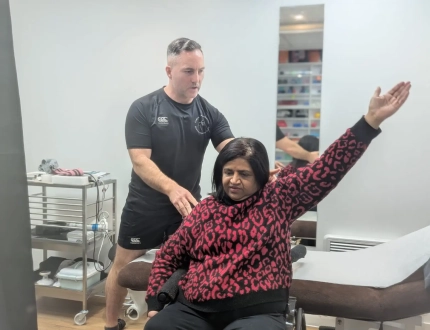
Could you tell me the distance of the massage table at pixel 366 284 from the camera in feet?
4.83

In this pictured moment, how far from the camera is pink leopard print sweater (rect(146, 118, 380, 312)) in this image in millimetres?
1281

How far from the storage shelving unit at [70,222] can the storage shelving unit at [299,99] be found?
44.9 inches

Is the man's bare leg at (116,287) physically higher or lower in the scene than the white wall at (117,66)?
lower

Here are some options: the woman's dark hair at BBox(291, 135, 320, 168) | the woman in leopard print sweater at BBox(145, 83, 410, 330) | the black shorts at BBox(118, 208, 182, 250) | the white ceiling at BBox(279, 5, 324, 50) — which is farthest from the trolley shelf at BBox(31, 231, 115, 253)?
the white ceiling at BBox(279, 5, 324, 50)

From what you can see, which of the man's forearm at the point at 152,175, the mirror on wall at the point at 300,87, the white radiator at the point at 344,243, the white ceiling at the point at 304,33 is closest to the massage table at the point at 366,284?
the white radiator at the point at 344,243

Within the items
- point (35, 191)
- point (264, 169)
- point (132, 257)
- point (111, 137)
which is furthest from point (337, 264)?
point (35, 191)

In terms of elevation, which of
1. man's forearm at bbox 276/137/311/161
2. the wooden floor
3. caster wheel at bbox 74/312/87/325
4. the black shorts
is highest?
man's forearm at bbox 276/137/311/161

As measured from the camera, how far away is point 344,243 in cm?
221

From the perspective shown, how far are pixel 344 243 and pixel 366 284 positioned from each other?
647mm

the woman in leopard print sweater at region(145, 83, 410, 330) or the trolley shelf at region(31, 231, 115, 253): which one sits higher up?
the woman in leopard print sweater at region(145, 83, 410, 330)

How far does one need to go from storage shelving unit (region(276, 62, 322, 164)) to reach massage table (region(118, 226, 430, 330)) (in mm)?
713

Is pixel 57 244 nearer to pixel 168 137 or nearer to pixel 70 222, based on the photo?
pixel 70 222

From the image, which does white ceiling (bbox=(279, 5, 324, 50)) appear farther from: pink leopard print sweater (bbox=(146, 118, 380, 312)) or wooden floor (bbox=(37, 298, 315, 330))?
wooden floor (bbox=(37, 298, 315, 330))

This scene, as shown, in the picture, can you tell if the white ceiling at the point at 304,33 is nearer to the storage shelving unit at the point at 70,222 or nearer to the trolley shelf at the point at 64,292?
the storage shelving unit at the point at 70,222
